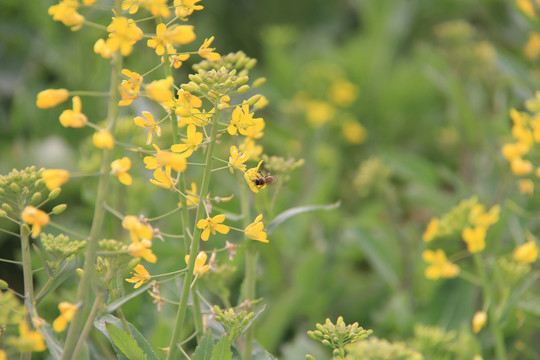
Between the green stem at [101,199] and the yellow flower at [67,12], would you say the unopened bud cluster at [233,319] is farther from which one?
the yellow flower at [67,12]

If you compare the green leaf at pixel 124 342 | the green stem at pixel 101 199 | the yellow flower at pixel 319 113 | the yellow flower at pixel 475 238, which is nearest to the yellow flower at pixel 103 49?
the green stem at pixel 101 199

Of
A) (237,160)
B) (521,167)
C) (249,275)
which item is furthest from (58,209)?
(521,167)

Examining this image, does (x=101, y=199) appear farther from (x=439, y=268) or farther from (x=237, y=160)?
(x=439, y=268)

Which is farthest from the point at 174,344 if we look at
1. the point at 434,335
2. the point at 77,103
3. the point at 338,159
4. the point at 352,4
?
the point at 352,4

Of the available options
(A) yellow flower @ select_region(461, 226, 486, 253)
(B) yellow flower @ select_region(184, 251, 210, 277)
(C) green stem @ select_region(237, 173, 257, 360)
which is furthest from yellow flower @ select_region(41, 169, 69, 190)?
(A) yellow flower @ select_region(461, 226, 486, 253)

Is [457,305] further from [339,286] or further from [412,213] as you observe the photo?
[412,213]
